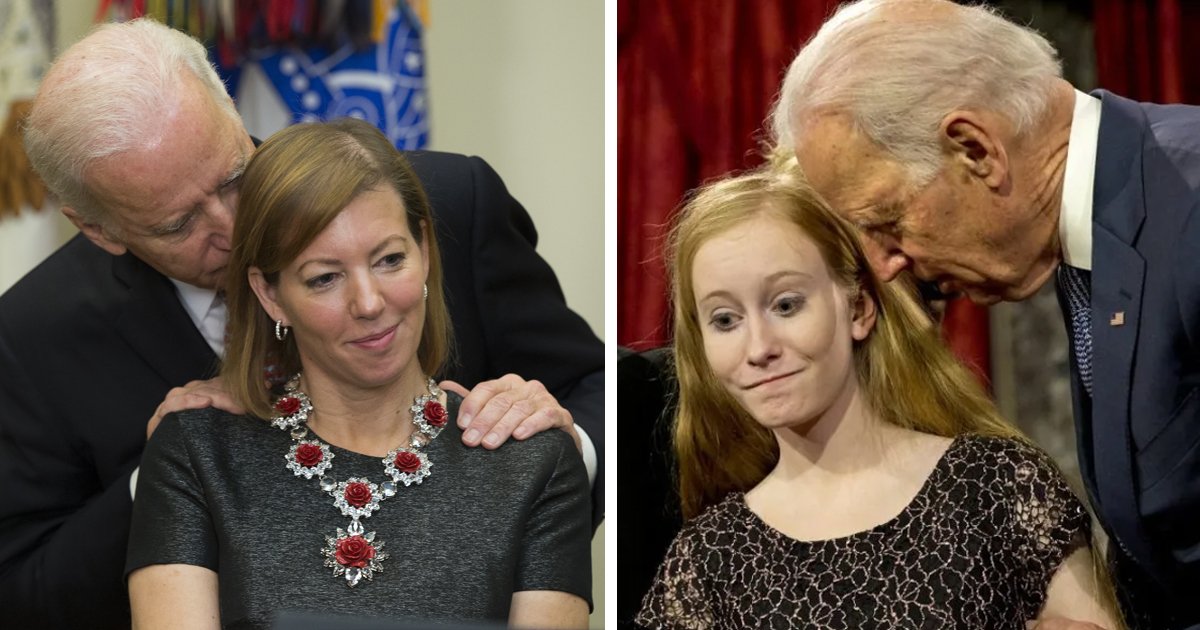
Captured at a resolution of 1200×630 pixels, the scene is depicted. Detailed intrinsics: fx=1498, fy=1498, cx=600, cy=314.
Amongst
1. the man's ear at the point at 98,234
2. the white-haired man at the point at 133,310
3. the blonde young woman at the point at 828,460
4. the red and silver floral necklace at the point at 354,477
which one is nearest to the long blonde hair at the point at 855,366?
the blonde young woman at the point at 828,460

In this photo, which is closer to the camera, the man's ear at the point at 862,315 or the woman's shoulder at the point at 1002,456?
the woman's shoulder at the point at 1002,456

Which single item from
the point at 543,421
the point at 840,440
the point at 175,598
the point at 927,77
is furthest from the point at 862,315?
the point at 175,598

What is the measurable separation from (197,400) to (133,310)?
18 centimetres

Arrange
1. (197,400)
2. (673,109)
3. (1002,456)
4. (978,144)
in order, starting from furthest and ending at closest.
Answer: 1. (673,109)
2. (197,400)
3. (1002,456)
4. (978,144)

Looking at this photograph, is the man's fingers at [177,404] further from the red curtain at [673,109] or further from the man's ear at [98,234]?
the red curtain at [673,109]

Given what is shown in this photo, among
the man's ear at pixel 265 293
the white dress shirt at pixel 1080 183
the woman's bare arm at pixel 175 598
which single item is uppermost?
the white dress shirt at pixel 1080 183

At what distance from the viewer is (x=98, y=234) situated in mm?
2396

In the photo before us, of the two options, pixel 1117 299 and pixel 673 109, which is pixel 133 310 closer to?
pixel 673 109

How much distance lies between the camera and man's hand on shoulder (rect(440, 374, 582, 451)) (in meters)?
2.39

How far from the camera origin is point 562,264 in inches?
97.4

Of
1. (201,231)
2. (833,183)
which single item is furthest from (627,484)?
(201,231)

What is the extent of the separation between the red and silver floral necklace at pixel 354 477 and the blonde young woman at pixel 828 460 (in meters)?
0.42

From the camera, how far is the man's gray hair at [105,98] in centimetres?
235

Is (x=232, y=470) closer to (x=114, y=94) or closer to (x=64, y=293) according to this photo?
(x=64, y=293)
